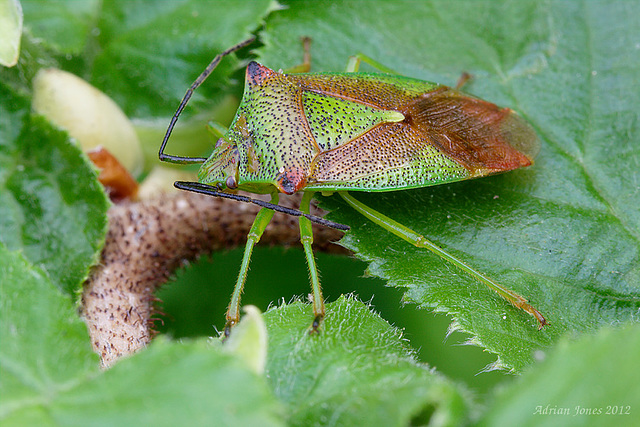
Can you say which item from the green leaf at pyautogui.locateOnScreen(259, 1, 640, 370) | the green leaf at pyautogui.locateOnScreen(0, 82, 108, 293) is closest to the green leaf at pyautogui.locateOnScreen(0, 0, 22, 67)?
the green leaf at pyautogui.locateOnScreen(0, 82, 108, 293)

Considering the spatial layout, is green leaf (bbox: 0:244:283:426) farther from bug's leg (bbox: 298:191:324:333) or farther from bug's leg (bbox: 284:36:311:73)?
bug's leg (bbox: 284:36:311:73)

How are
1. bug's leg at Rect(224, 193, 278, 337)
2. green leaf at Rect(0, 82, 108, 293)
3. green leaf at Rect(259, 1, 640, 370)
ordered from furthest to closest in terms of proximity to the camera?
1. green leaf at Rect(0, 82, 108, 293)
2. bug's leg at Rect(224, 193, 278, 337)
3. green leaf at Rect(259, 1, 640, 370)

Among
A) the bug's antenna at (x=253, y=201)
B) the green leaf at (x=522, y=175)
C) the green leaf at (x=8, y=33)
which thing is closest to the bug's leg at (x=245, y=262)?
the bug's antenna at (x=253, y=201)

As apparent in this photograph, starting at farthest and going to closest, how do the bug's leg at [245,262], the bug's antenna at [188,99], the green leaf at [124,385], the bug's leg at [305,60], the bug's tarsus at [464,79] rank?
the bug's leg at [305,60], the bug's tarsus at [464,79], the bug's antenna at [188,99], the bug's leg at [245,262], the green leaf at [124,385]

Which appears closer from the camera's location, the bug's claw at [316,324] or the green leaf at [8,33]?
the bug's claw at [316,324]

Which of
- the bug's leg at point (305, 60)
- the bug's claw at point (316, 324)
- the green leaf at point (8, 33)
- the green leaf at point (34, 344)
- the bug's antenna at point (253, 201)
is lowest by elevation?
the green leaf at point (34, 344)

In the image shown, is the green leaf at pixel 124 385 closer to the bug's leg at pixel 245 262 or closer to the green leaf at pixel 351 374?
the green leaf at pixel 351 374

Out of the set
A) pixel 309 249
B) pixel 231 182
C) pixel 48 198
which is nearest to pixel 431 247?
pixel 309 249
